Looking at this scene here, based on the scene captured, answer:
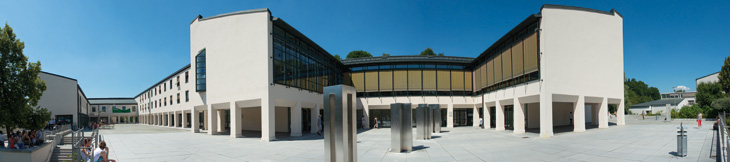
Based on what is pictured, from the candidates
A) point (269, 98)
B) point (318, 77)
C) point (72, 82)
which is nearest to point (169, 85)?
point (72, 82)

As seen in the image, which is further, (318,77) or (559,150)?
(318,77)

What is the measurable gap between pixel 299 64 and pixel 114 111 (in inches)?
2773

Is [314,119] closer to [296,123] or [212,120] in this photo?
[296,123]

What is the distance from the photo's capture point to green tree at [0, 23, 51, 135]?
64.8 ft

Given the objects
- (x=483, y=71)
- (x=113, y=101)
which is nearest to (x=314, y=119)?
(x=483, y=71)

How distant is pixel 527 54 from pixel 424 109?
8.60 metres

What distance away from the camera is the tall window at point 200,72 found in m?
26.2

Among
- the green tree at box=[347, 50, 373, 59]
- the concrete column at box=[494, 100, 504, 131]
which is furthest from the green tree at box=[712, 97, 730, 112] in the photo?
the green tree at box=[347, 50, 373, 59]

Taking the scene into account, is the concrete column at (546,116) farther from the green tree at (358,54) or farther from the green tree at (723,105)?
the green tree at (358,54)

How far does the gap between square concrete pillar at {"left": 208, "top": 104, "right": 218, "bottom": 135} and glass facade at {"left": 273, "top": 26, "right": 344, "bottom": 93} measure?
6.98m

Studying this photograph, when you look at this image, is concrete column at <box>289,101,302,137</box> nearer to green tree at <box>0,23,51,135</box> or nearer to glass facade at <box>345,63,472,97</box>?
glass facade at <box>345,63,472,97</box>

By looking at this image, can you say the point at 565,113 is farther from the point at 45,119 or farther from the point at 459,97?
the point at 45,119

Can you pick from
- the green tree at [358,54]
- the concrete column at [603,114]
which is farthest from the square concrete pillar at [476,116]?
the green tree at [358,54]

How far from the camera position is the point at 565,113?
31094 mm
